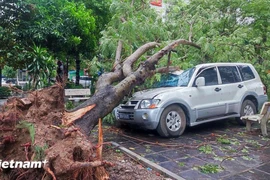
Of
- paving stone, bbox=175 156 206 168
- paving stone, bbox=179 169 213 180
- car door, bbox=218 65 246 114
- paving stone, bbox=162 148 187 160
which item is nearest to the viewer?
paving stone, bbox=179 169 213 180

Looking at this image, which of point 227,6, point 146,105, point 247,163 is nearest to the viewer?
point 247,163

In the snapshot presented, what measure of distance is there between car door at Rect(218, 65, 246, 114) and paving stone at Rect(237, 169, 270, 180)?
3079mm

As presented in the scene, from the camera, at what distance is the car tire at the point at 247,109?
7409 mm

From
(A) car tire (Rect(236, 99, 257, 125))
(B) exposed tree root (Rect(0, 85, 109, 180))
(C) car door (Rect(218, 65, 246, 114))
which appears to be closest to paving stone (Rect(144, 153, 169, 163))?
(B) exposed tree root (Rect(0, 85, 109, 180))

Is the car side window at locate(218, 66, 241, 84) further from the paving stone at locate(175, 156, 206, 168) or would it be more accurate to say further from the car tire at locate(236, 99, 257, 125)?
the paving stone at locate(175, 156, 206, 168)

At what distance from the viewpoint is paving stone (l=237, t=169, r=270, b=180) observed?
12.6ft

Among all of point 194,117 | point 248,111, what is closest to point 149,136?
point 194,117

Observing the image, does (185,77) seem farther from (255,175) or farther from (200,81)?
(255,175)

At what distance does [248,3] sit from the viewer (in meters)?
10.9

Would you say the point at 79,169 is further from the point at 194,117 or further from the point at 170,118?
the point at 194,117

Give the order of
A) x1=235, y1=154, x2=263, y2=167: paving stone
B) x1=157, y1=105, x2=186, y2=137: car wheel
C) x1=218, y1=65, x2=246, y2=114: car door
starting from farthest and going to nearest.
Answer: x1=218, y1=65, x2=246, y2=114: car door < x1=157, y1=105, x2=186, y2=137: car wheel < x1=235, y1=154, x2=263, y2=167: paving stone

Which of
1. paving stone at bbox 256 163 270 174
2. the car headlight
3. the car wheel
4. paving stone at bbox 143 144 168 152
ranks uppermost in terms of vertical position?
the car headlight

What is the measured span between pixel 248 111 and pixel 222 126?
973 millimetres

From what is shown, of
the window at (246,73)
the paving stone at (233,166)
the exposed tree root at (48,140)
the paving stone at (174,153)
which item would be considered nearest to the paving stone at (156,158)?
the paving stone at (174,153)
